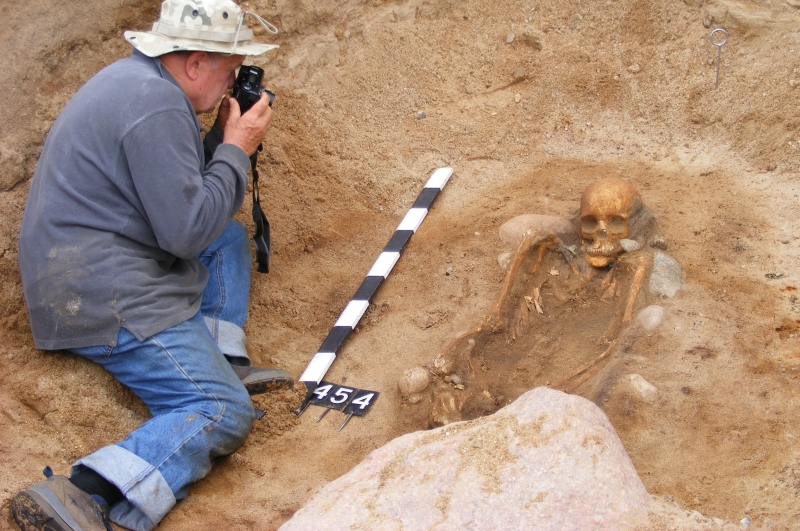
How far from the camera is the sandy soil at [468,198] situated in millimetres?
3256

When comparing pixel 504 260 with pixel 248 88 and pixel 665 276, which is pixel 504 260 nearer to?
pixel 665 276

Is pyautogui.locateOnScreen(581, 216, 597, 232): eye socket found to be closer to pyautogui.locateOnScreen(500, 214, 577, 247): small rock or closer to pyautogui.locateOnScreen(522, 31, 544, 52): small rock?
pyautogui.locateOnScreen(500, 214, 577, 247): small rock

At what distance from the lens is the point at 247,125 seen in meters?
3.62

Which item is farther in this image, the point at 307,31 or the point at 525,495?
the point at 307,31

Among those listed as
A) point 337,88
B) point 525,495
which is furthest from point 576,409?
point 337,88

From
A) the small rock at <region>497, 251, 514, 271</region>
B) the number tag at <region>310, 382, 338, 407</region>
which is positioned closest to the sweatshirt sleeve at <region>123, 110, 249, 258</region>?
the number tag at <region>310, 382, 338, 407</region>

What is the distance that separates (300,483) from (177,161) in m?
1.49

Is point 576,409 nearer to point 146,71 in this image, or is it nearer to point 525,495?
point 525,495

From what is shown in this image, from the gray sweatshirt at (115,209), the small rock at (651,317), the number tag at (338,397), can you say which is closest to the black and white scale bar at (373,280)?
the number tag at (338,397)

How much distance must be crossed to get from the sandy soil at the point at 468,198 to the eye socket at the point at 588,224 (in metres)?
0.49

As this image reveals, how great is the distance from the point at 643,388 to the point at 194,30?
2462 mm

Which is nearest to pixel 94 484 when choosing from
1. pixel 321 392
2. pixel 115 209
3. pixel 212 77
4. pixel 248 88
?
pixel 115 209

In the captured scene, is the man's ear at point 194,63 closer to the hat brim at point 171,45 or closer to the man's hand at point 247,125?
the hat brim at point 171,45

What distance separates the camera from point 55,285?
3238 mm
